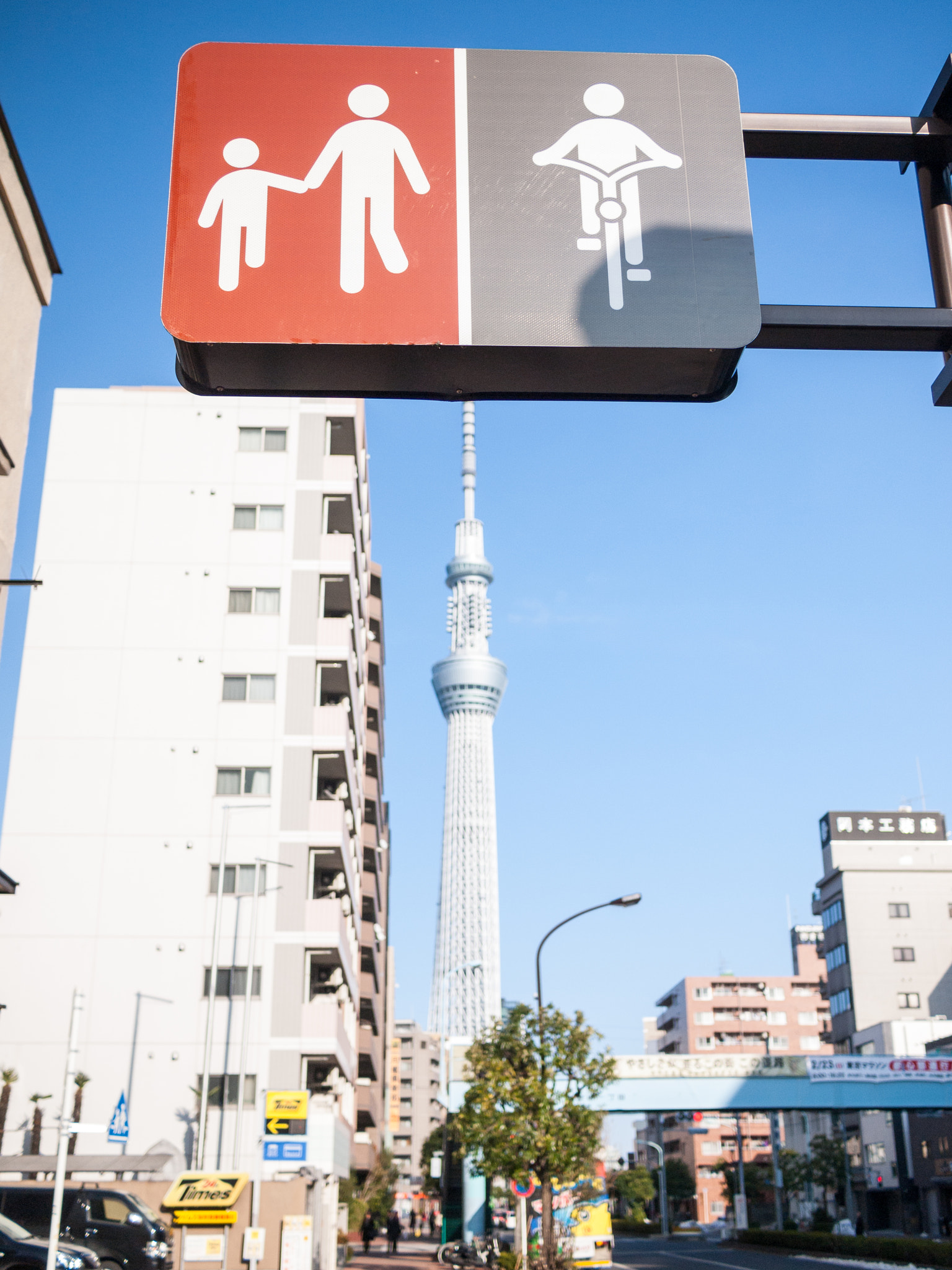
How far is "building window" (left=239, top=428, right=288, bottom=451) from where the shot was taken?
44906 mm

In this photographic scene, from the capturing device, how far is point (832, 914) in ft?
301

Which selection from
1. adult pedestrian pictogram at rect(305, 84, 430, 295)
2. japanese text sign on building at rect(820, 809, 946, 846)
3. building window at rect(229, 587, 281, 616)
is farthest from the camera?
japanese text sign on building at rect(820, 809, 946, 846)

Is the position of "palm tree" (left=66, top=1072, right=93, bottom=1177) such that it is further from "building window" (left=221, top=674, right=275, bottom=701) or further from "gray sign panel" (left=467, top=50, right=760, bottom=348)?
"gray sign panel" (left=467, top=50, right=760, bottom=348)

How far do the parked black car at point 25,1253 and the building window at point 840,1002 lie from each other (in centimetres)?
7571

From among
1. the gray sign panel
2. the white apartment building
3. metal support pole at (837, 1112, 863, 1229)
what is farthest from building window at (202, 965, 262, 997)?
metal support pole at (837, 1112, 863, 1229)

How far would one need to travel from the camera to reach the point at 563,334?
4227mm

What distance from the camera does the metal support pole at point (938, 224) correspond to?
4.70 meters

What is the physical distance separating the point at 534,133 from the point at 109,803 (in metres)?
38.3

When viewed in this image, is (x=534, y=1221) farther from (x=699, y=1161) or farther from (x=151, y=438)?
(x=699, y=1161)

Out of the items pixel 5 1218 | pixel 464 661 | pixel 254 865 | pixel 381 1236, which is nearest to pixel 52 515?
pixel 254 865

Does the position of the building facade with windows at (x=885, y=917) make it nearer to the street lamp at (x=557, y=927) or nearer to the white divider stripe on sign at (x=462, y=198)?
the street lamp at (x=557, y=927)

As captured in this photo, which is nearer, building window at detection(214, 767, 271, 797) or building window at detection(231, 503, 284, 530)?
building window at detection(214, 767, 271, 797)

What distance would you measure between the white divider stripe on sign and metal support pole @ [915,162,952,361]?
177 centimetres

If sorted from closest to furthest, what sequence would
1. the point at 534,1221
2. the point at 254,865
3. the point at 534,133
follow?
the point at 534,133, the point at 254,865, the point at 534,1221
